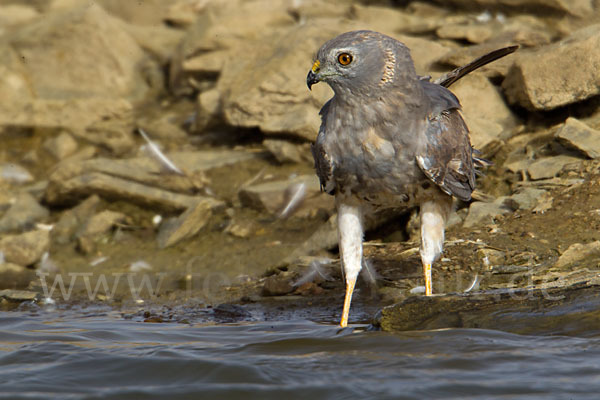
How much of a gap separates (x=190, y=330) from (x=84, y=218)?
12.7 ft

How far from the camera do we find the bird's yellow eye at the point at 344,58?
521 centimetres

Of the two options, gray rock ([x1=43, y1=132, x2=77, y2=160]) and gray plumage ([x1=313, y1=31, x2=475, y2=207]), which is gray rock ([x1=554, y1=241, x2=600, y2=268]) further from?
gray rock ([x1=43, y1=132, x2=77, y2=160])

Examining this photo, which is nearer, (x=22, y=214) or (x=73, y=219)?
(x=73, y=219)

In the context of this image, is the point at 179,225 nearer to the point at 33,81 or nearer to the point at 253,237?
the point at 253,237

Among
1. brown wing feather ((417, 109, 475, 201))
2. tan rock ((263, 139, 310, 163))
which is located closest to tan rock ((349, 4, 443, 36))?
tan rock ((263, 139, 310, 163))

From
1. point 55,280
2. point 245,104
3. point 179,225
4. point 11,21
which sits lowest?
point 55,280

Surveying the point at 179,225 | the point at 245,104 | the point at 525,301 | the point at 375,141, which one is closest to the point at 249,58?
the point at 245,104

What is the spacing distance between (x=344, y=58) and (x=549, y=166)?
11.2ft

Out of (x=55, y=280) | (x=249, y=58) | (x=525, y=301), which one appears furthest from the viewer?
(x=249, y=58)

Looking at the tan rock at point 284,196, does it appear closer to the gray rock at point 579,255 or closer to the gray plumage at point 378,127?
the gray rock at point 579,255

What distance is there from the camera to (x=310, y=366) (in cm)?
448

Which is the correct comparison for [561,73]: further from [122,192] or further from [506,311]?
[122,192]

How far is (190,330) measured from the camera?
19.5 feet

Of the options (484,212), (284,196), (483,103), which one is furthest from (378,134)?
(483,103)
